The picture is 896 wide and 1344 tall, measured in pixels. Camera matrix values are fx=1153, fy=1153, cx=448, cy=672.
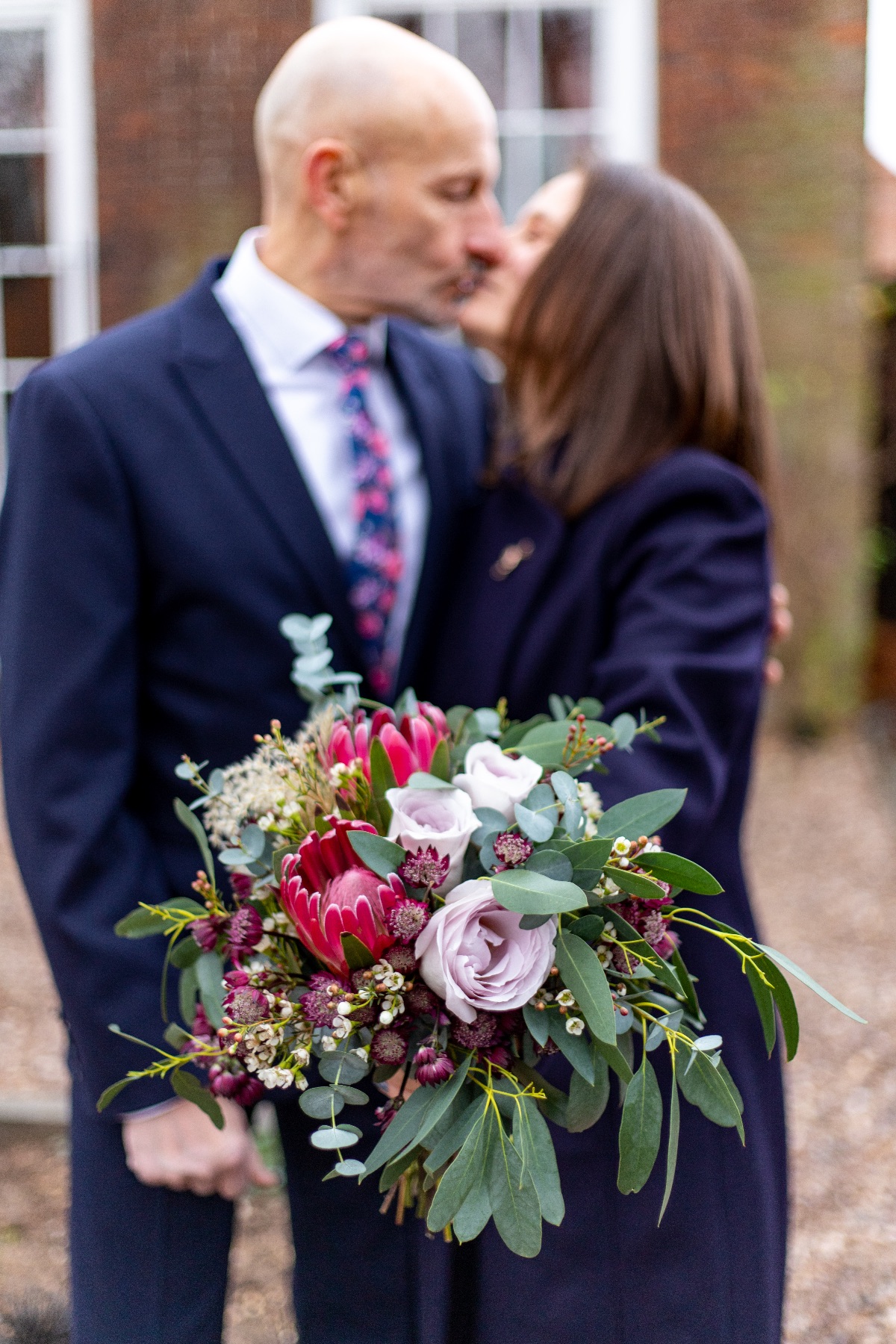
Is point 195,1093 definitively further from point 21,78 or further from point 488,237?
point 21,78

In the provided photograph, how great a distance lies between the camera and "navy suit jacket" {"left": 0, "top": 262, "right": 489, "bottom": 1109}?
1.57 meters

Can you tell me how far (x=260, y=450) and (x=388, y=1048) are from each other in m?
0.98

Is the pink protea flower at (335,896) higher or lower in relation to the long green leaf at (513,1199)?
higher

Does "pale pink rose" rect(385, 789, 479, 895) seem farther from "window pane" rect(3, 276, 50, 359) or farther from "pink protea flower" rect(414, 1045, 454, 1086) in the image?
"window pane" rect(3, 276, 50, 359)

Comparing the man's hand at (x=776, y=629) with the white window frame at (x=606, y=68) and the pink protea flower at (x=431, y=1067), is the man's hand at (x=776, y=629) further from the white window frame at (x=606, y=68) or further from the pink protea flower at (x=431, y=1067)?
the white window frame at (x=606, y=68)

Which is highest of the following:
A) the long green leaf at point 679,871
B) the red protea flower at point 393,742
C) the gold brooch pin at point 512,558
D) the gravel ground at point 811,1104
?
the gold brooch pin at point 512,558

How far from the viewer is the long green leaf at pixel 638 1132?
1.13m

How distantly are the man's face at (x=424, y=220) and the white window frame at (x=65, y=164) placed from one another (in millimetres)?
5513

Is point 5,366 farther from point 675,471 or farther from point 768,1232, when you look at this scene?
point 768,1232

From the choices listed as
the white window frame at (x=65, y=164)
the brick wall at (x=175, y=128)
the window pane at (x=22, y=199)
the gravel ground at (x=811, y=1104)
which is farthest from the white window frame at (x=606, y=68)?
the gravel ground at (x=811, y=1104)

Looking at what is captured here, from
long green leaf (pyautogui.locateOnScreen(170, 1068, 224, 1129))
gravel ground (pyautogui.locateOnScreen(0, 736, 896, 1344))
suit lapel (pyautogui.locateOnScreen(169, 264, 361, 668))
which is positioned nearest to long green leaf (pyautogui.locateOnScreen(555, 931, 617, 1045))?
long green leaf (pyautogui.locateOnScreen(170, 1068, 224, 1129))

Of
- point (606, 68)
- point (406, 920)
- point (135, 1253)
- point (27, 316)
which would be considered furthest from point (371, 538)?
point (27, 316)

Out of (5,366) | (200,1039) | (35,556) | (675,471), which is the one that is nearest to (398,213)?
(675,471)

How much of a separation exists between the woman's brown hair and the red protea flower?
722 millimetres
